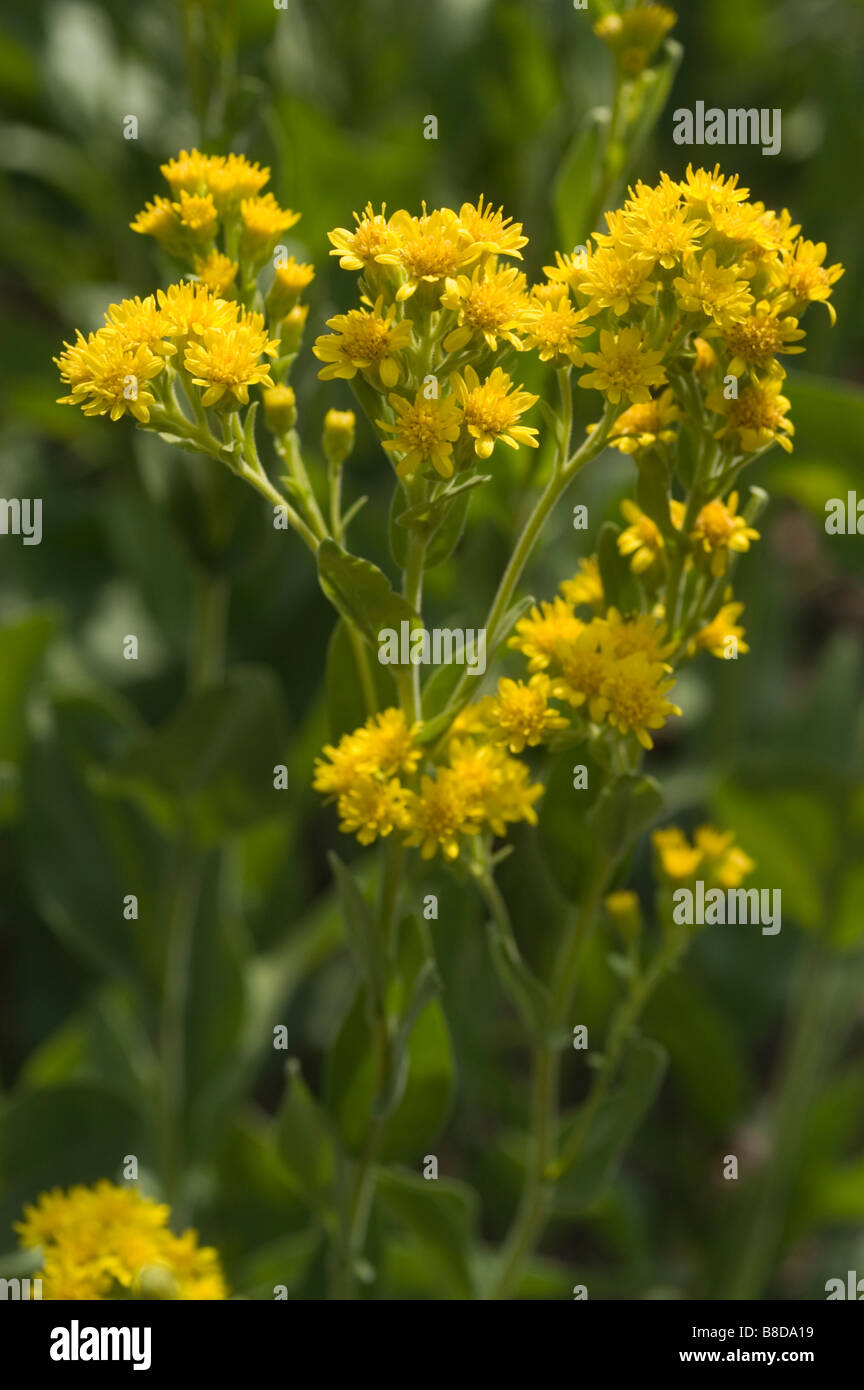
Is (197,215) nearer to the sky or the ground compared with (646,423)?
nearer to the sky

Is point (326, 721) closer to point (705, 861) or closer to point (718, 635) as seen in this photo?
point (705, 861)

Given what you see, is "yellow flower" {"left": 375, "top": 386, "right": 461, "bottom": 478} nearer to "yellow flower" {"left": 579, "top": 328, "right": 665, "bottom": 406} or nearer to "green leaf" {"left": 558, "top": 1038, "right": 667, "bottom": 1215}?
"yellow flower" {"left": 579, "top": 328, "right": 665, "bottom": 406}

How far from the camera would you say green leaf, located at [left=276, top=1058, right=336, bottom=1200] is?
35.8 inches

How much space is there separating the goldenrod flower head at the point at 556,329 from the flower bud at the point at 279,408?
134mm

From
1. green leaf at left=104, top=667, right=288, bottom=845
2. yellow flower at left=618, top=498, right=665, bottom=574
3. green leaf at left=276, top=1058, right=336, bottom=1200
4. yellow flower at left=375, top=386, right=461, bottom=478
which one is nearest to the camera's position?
yellow flower at left=375, top=386, right=461, bottom=478

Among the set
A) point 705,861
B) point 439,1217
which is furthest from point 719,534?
point 439,1217

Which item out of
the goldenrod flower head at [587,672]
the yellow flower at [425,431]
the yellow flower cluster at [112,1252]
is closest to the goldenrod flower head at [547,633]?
the goldenrod flower head at [587,672]

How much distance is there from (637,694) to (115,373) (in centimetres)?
30

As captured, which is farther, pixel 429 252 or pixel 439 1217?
pixel 439 1217

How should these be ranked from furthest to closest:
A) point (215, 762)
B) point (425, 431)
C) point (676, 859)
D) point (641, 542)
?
1. point (215, 762)
2. point (676, 859)
3. point (641, 542)
4. point (425, 431)

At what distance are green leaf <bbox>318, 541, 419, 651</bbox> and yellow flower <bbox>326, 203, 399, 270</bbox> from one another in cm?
14

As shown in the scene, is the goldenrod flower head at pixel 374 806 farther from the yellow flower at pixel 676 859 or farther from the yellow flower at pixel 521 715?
the yellow flower at pixel 676 859

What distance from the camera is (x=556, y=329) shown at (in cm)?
71

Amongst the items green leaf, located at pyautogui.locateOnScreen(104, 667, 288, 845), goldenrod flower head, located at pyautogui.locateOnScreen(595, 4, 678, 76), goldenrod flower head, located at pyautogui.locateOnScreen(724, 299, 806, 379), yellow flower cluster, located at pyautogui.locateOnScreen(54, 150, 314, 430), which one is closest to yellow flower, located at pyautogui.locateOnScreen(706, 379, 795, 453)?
goldenrod flower head, located at pyautogui.locateOnScreen(724, 299, 806, 379)
